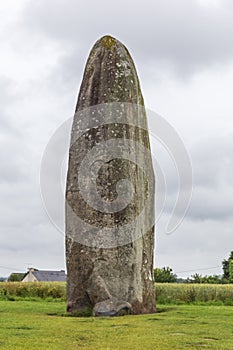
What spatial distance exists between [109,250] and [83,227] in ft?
2.96

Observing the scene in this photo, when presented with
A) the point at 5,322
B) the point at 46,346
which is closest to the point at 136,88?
the point at 5,322

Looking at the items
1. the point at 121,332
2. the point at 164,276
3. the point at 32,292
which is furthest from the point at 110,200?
the point at 164,276

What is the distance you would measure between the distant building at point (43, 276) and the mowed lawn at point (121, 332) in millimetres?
45026

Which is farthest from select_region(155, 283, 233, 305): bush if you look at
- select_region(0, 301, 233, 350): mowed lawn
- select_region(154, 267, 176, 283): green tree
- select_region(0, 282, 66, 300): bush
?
select_region(154, 267, 176, 283): green tree

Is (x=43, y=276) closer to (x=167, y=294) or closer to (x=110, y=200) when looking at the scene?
(x=167, y=294)

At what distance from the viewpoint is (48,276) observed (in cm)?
6006

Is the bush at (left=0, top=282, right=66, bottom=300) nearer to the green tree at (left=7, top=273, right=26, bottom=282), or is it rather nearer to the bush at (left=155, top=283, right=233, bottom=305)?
the bush at (left=155, top=283, right=233, bottom=305)

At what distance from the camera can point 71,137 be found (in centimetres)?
1588

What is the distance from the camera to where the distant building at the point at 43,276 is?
5834 cm

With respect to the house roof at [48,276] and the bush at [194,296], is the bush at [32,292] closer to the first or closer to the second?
the bush at [194,296]

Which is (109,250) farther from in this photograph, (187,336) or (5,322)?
(187,336)

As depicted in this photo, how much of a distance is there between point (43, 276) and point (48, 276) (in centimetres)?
64

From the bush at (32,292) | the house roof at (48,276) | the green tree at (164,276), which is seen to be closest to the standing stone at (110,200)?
the bush at (32,292)

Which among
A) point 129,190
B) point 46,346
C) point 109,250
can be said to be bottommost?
point 46,346
